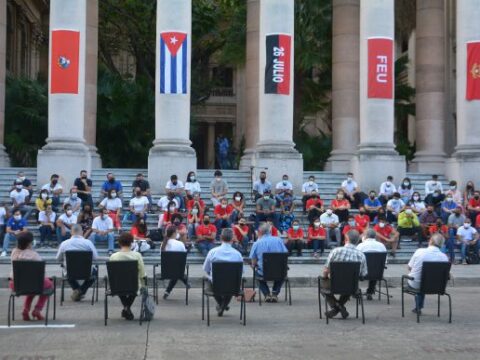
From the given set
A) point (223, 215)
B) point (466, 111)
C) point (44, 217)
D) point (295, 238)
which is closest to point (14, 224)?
point (44, 217)

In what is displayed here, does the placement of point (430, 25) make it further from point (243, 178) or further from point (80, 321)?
point (80, 321)

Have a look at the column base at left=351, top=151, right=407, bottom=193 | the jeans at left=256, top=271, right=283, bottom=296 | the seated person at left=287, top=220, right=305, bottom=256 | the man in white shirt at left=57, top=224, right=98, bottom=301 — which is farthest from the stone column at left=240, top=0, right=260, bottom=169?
the man in white shirt at left=57, top=224, right=98, bottom=301

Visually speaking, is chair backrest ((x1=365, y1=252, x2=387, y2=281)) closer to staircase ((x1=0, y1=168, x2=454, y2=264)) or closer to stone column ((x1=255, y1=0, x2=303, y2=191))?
staircase ((x1=0, y1=168, x2=454, y2=264))

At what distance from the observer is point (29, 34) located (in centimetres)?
4747

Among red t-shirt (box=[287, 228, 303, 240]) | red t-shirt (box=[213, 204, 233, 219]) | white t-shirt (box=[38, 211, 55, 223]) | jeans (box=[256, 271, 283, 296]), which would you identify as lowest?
jeans (box=[256, 271, 283, 296])

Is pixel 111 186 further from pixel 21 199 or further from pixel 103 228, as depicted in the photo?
pixel 103 228

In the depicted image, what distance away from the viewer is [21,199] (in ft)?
82.2

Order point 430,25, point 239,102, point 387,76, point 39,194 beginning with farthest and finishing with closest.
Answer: point 239,102, point 430,25, point 387,76, point 39,194

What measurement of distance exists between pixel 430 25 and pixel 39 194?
17.2 m

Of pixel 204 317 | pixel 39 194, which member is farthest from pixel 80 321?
pixel 39 194

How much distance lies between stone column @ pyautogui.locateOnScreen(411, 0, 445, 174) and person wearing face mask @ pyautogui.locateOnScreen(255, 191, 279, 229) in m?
11.0

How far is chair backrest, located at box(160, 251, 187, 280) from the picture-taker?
15977 mm

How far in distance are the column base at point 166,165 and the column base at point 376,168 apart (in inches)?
238

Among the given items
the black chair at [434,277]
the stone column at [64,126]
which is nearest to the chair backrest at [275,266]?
the black chair at [434,277]
